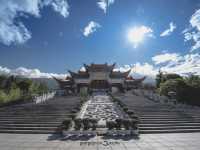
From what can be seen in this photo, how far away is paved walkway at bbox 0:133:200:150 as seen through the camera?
9.42 meters

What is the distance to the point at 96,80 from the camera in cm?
4888

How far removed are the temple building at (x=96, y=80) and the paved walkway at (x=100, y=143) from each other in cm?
3610

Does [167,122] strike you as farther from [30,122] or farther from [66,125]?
[30,122]

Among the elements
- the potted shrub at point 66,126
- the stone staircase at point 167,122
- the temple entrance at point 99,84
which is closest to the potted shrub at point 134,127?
the stone staircase at point 167,122

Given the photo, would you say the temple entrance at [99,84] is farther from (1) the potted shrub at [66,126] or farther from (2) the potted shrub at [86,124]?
(2) the potted shrub at [86,124]

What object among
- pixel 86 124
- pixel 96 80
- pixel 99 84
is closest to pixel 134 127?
pixel 86 124

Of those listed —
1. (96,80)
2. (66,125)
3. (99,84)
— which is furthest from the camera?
(99,84)

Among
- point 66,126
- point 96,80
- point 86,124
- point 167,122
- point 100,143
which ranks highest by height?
point 96,80

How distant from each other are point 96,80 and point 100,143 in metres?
38.8

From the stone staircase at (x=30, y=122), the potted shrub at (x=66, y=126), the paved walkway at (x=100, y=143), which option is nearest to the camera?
the paved walkway at (x=100, y=143)

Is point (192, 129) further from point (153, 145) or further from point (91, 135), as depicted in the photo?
point (91, 135)

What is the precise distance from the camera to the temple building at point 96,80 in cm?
4777

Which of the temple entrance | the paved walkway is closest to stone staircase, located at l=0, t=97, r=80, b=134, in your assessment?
the paved walkway

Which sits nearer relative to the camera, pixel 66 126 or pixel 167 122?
pixel 66 126
